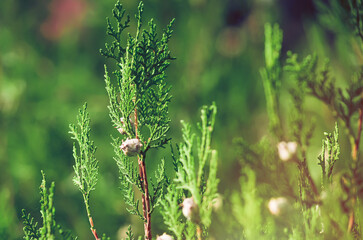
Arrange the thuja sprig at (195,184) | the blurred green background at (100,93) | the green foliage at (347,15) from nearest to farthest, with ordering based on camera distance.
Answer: the thuja sprig at (195,184) → the green foliage at (347,15) → the blurred green background at (100,93)

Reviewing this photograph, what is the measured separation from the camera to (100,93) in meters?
1.38

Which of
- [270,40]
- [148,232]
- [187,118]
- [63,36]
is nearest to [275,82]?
[270,40]

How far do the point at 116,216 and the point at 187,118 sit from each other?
0.35m

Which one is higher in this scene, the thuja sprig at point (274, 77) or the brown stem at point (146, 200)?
the thuja sprig at point (274, 77)

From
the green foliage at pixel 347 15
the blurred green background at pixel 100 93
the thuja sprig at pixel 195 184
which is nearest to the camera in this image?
the thuja sprig at pixel 195 184

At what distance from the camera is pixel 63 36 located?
66.0 inches

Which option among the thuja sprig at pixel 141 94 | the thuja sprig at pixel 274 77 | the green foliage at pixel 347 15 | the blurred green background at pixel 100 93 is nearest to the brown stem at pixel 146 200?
the thuja sprig at pixel 141 94

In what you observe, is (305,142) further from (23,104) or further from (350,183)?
(23,104)

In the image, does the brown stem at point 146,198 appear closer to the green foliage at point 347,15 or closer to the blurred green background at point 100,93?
the green foliage at point 347,15

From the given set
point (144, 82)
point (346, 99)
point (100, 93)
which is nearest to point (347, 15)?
point (346, 99)

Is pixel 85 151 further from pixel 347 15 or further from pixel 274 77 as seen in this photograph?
pixel 347 15

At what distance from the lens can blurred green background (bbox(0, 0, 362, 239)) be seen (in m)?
1.06

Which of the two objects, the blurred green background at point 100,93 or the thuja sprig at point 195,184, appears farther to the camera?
the blurred green background at point 100,93

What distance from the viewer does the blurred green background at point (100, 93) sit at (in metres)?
1.06
